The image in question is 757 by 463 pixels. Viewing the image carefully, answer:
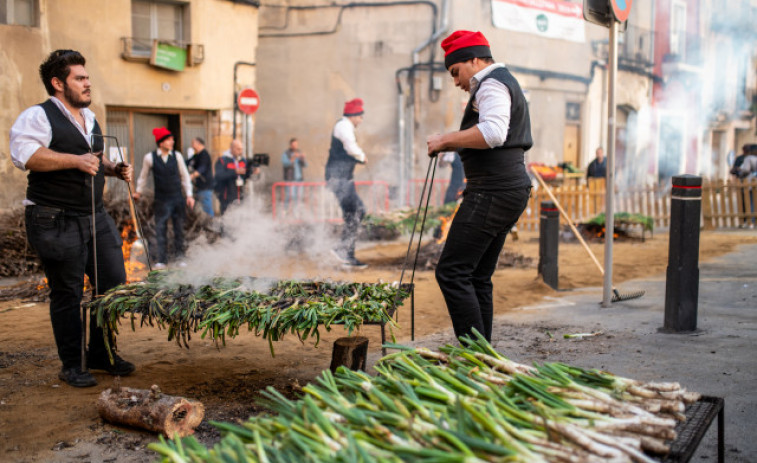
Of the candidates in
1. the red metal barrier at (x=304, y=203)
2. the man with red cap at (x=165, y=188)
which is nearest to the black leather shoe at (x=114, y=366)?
the man with red cap at (x=165, y=188)

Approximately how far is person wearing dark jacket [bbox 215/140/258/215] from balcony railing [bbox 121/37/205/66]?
268 cm

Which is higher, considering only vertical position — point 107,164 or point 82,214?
point 107,164

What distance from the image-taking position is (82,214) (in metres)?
4.73

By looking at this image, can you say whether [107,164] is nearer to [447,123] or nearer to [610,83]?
[610,83]

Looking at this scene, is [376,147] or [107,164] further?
[376,147]

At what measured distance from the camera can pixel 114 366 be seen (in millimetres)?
4949

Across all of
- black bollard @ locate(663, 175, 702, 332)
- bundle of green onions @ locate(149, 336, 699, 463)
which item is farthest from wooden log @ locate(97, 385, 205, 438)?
black bollard @ locate(663, 175, 702, 332)

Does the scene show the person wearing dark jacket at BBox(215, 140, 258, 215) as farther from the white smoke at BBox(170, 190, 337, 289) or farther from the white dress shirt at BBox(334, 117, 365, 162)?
the white dress shirt at BBox(334, 117, 365, 162)

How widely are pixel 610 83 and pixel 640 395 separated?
4.77 m

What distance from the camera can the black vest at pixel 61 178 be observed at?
4.54 meters

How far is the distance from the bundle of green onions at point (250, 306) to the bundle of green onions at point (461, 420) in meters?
1.13

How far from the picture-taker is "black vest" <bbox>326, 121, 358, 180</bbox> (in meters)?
10.1

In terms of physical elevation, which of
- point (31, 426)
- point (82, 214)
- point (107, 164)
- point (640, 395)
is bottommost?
point (31, 426)

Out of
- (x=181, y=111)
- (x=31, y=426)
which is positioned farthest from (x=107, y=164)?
(x=181, y=111)
